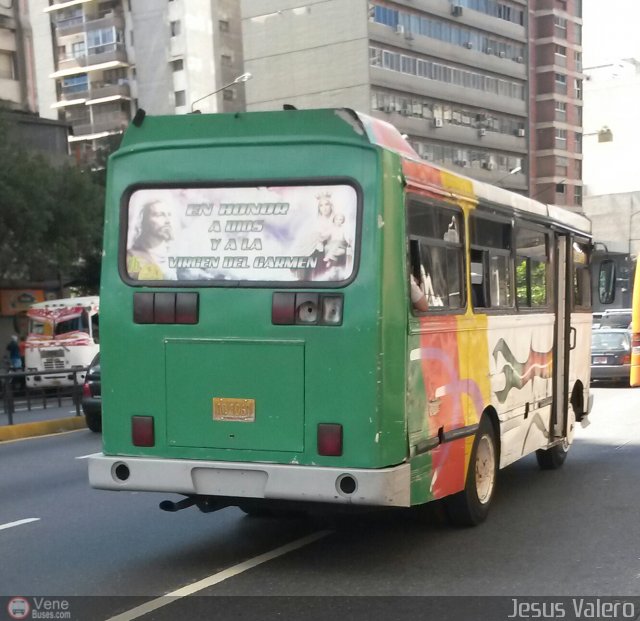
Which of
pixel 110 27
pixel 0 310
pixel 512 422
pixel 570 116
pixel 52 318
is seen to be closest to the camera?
pixel 512 422

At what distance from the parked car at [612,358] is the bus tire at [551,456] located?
1283cm

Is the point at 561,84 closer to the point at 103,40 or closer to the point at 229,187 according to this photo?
the point at 103,40

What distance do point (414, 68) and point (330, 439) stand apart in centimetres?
6384

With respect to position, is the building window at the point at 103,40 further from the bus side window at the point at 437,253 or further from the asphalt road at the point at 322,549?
the bus side window at the point at 437,253

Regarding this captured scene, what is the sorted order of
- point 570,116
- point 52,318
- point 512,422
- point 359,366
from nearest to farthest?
point 359,366, point 512,422, point 52,318, point 570,116

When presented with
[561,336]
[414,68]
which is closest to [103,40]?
[414,68]

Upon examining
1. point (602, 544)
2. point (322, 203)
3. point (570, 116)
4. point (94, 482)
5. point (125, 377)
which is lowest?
point (602, 544)

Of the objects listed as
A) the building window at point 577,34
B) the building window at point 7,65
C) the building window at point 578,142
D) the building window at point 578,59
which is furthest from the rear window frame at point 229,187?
the building window at point 577,34

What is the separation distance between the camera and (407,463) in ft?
21.5

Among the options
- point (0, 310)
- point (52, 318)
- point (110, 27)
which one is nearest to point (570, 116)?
point (110, 27)

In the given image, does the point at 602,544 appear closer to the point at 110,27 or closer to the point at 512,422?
the point at 512,422

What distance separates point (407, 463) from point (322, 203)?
67.9 inches

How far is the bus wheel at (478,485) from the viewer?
7836 mm

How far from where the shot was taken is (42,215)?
35.9m
